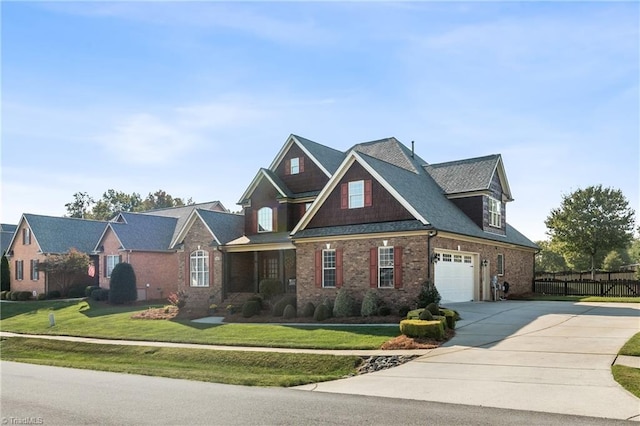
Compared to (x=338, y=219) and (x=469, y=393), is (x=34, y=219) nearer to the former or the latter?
(x=338, y=219)

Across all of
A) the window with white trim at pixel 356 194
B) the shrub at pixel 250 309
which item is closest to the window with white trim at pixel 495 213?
the window with white trim at pixel 356 194

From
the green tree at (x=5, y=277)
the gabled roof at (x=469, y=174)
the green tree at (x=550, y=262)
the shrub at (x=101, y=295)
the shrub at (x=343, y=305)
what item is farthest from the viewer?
the green tree at (x=550, y=262)

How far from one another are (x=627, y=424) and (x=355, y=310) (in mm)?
15917

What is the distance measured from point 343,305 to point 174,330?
765cm

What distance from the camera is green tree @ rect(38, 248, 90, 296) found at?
41.5 meters

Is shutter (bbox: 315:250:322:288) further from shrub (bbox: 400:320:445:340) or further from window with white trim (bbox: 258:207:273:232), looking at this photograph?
shrub (bbox: 400:320:445:340)

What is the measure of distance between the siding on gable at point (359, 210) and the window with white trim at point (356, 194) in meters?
0.19

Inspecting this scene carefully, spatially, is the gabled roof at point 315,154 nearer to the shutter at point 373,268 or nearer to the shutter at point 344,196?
the shutter at point 344,196

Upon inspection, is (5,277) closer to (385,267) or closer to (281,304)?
(281,304)

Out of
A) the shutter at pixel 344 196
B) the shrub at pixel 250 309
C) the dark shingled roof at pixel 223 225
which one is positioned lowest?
the shrub at pixel 250 309

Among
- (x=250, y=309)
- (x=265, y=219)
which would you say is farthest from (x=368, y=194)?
(x=265, y=219)

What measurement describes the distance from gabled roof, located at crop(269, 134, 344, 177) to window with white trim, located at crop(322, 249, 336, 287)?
710 centimetres

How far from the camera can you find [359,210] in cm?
2584

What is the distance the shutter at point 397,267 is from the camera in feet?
76.6
